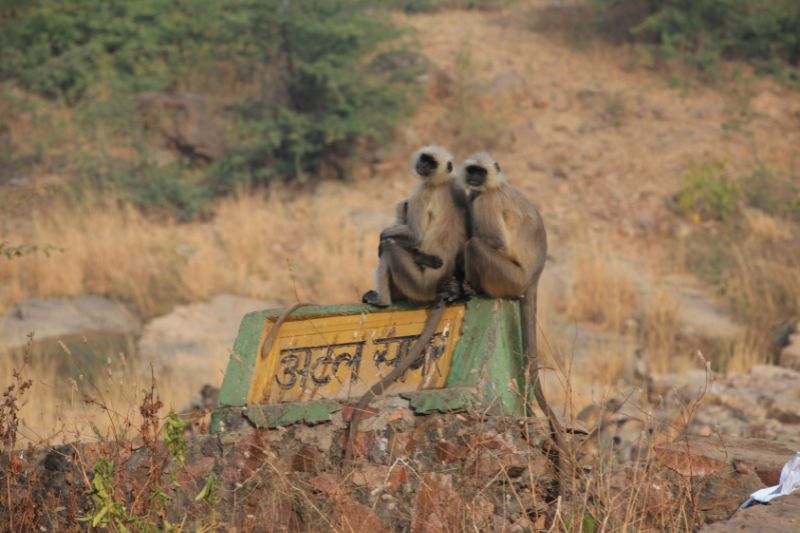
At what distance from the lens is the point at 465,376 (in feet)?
17.0

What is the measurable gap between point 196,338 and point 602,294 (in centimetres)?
412

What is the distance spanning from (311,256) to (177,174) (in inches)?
146

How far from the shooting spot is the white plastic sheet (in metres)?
4.60

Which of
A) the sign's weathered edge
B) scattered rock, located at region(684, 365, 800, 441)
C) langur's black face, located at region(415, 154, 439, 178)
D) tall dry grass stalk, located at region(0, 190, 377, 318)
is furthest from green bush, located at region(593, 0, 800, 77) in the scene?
the sign's weathered edge

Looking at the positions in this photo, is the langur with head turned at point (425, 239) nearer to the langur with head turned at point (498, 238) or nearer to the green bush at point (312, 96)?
the langur with head turned at point (498, 238)

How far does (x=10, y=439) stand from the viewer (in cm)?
A: 500

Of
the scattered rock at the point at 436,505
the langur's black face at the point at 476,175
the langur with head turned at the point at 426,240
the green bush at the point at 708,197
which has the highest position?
the langur's black face at the point at 476,175

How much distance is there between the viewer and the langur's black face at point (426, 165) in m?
6.15

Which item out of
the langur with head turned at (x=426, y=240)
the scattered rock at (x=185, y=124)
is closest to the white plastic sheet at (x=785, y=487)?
the langur with head turned at (x=426, y=240)

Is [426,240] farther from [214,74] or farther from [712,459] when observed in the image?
[214,74]

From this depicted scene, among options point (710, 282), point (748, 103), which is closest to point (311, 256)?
point (710, 282)

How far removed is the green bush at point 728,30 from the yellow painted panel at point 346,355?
1315cm

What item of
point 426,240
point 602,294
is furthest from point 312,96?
point 426,240

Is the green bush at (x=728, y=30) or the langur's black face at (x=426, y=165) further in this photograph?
the green bush at (x=728, y=30)
